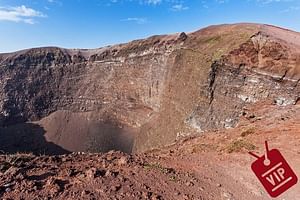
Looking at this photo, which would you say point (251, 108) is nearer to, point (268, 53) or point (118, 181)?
point (268, 53)

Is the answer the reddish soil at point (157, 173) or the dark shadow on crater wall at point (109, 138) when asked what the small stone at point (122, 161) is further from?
the dark shadow on crater wall at point (109, 138)

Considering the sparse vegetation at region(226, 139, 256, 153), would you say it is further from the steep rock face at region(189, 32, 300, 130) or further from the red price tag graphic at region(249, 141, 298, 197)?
the steep rock face at region(189, 32, 300, 130)

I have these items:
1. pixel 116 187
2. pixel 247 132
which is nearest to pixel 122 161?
pixel 116 187

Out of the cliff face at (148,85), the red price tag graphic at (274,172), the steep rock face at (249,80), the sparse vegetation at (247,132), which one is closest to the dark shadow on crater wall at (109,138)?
the cliff face at (148,85)

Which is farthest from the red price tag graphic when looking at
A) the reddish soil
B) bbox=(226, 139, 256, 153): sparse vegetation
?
bbox=(226, 139, 256, 153): sparse vegetation

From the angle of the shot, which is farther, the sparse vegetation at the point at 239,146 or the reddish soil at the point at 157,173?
the sparse vegetation at the point at 239,146

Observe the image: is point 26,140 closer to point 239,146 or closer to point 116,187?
point 239,146

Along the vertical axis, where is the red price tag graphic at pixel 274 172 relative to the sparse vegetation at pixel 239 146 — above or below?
below
